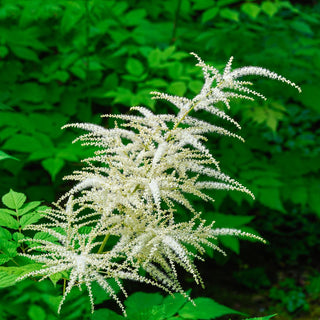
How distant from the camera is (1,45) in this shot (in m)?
4.00

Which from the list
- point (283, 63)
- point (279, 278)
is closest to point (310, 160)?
point (283, 63)

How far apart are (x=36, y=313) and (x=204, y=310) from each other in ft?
2.98

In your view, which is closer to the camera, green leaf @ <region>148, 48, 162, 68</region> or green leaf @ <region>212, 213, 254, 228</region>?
green leaf @ <region>212, 213, 254, 228</region>

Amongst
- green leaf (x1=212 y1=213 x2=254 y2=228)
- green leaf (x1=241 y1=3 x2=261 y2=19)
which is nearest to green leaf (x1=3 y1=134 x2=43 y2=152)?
green leaf (x1=212 y1=213 x2=254 y2=228)

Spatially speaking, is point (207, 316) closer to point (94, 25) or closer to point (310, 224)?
point (94, 25)

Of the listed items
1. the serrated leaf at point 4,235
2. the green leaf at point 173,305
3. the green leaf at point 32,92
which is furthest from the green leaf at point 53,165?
the green leaf at point 173,305

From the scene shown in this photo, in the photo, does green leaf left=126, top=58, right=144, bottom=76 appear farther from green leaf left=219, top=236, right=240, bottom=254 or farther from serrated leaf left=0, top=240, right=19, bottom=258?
serrated leaf left=0, top=240, right=19, bottom=258

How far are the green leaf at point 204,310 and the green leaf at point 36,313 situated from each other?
2.55 feet

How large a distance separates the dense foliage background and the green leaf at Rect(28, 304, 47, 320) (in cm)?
146

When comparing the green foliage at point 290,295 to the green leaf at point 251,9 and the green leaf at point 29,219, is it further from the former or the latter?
the green leaf at point 29,219

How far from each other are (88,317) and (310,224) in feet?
20.1

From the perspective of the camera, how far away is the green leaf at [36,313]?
1702 millimetres

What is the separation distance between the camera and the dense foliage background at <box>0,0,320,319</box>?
3629 mm

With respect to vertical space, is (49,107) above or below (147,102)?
below
